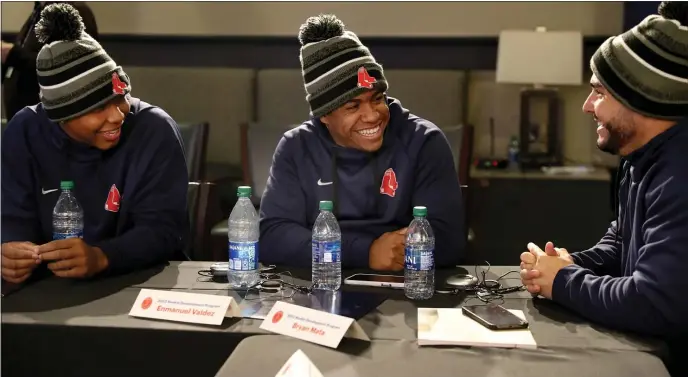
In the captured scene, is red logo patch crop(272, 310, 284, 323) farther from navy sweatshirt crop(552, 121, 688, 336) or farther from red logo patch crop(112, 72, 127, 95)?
red logo patch crop(112, 72, 127, 95)

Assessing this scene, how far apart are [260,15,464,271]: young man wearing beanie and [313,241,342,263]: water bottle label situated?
152 mm

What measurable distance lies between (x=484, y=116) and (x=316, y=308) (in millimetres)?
2622

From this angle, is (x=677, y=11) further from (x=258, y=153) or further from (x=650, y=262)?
(x=258, y=153)

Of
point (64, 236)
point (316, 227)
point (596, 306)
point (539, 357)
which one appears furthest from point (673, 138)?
point (64, 236)

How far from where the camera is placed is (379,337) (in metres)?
1.27

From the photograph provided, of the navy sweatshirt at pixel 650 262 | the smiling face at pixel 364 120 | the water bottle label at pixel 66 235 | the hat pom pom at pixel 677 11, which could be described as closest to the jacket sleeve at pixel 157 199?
the water bottle label at pixel 66 235

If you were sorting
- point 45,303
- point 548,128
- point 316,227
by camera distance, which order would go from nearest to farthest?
point 45,303, point 316,227, point 548,128

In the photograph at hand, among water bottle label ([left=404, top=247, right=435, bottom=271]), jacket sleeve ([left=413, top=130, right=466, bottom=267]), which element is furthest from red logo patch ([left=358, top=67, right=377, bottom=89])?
water bottle label ([left=404, top=247, right=435, bottom=271])

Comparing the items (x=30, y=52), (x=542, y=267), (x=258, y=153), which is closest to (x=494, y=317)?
(x=542, y=267)

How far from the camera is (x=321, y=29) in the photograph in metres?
1.79

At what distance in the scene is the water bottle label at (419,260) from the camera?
147 cm

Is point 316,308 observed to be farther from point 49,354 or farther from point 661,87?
point 661,87

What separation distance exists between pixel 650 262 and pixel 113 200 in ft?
4.17

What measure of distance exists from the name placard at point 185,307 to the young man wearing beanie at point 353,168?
1.22 feet
